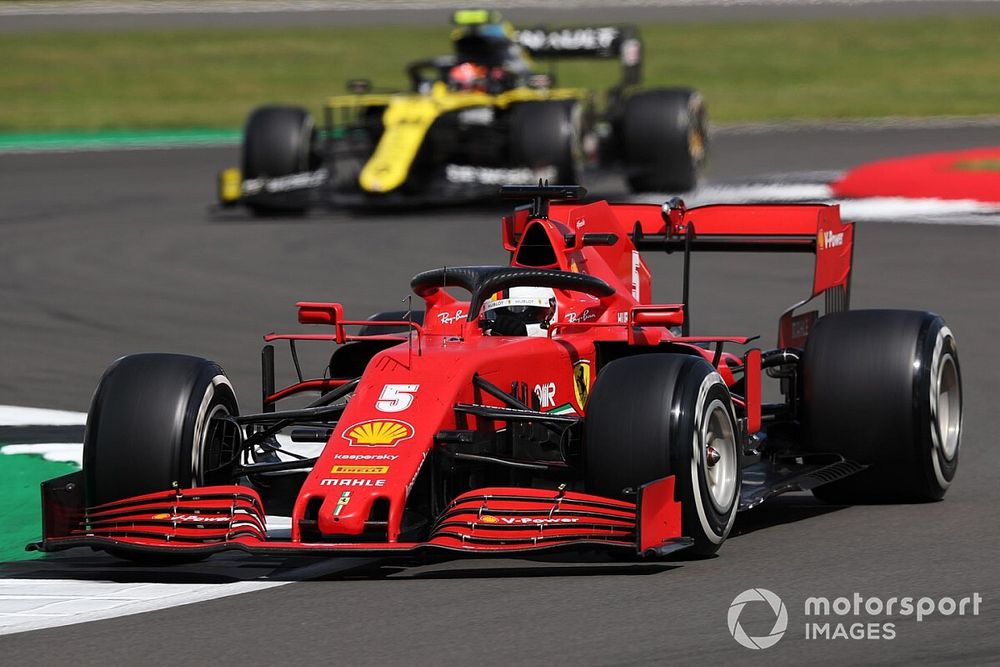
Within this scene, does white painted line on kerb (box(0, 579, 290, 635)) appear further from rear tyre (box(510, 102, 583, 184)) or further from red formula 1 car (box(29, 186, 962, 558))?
rear tyre (box(510, 102, 583, 184))

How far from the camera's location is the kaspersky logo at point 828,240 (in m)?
10.3

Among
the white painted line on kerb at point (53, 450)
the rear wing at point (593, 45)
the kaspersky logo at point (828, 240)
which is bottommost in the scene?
the white painted line on kerb at point (53, 450)

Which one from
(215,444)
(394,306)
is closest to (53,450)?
(215,444)

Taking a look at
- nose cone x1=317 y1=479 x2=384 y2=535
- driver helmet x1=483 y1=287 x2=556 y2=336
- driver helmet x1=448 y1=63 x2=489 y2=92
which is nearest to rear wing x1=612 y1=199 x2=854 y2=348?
driver helmet x1=483 y1=287 x2=556 y2=336

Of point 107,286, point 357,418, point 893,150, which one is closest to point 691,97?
point 893,150

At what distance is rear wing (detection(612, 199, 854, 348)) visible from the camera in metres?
10.4

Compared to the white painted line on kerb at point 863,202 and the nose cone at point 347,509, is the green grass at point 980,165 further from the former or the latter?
the nose cone at point 347,509

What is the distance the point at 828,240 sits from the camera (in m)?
10.4

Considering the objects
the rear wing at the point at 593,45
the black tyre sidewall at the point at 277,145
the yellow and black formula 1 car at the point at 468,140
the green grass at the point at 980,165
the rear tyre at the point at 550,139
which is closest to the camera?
the rear tyre at the point at 550,139

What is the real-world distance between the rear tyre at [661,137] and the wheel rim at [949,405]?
13.6m

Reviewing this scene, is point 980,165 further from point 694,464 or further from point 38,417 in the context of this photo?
point 694,464

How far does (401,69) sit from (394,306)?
1099 inches

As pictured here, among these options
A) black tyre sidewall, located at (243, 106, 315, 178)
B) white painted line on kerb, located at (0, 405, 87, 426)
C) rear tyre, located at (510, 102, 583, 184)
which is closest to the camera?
white painted line on kerb, located at (0, 405, 87, 426)

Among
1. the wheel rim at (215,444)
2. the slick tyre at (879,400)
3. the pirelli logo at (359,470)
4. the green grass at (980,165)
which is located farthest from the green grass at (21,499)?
the green grass at (980,165)
